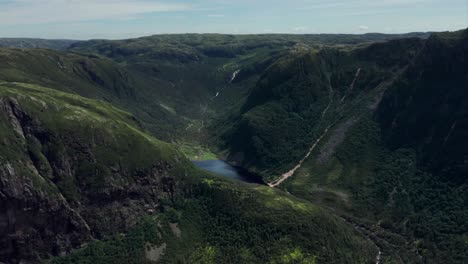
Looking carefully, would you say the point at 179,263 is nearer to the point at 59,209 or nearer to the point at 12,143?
the point at 59,209

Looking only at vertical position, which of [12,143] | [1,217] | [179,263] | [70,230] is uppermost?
[12,143]

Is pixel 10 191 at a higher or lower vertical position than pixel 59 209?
higher

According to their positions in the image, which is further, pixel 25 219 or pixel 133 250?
pixel 133 250

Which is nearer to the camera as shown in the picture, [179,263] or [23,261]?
[23,261]

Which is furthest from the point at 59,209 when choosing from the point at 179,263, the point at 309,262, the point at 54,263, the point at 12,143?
the point at 309,262

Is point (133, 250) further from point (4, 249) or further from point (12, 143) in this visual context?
point (12, 143)

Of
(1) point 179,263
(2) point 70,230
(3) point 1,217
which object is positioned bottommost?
(1) point 179,263

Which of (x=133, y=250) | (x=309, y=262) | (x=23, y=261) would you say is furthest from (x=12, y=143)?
(x=309, y=262)

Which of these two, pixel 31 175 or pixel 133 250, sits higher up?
pixel 31 175
